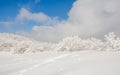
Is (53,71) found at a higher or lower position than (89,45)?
lower

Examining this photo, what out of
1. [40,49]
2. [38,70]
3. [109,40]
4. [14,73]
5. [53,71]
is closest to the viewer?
[53,71]

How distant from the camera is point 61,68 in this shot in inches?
355

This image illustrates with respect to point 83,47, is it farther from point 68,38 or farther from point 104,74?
point 104,74

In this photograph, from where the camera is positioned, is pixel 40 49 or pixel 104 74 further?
pixel 40 49

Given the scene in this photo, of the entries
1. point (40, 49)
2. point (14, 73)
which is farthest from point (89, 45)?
point (14, 73)

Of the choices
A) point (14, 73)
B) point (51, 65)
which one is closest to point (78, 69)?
point (51, 65)

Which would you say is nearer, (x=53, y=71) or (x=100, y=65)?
(x=100, y=65)

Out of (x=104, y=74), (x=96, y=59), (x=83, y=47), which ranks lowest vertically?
(x=104, y=74)

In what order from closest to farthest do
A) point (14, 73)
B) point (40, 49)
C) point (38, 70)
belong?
point (38, 70) < point (14, 73) < point (40, 49)

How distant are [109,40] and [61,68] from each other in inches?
1847

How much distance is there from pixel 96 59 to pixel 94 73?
1.60 meters

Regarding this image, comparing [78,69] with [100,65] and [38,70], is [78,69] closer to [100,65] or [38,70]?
[100,65]

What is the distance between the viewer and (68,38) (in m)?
57.2

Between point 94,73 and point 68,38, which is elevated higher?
point 68,38
